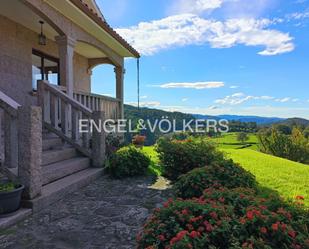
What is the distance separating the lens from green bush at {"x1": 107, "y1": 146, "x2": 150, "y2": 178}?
646cm

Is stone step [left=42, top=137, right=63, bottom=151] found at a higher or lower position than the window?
lower

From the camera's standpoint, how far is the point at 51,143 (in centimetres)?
627

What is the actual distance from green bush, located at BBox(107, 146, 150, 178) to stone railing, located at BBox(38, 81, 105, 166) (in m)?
0.36

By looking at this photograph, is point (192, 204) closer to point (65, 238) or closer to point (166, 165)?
point (65, 238)

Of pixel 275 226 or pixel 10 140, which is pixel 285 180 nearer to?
pixel 275 226

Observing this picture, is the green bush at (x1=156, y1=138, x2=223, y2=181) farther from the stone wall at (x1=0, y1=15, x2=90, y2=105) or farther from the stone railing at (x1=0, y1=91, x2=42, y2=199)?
the stone wall at (x1=0, y1=15, x2=90, y2=105)

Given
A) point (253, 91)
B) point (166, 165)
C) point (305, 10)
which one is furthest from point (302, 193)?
point (253, 91)

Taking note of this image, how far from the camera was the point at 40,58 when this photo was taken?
900 centimetres

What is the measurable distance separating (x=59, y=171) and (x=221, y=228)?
3.94 meters

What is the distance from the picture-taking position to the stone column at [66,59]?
22.6ft

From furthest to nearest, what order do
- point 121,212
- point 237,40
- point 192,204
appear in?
point 237,40 → point 121,212 → point 192,204

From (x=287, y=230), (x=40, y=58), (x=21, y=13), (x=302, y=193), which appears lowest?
(x=302, y=193)

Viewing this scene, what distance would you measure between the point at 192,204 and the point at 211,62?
15.6 m

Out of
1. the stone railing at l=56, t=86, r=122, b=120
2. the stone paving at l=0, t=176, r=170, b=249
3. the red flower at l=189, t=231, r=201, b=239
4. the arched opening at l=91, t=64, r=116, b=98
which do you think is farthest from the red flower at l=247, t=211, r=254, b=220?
the arched opening at l=91, t=64, r=116, b=98
